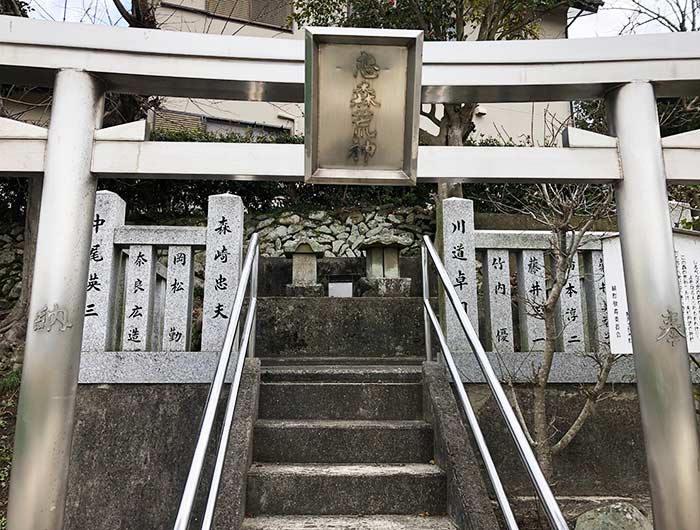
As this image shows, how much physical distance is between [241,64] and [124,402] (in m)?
2.32

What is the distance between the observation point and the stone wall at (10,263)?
23.2ft

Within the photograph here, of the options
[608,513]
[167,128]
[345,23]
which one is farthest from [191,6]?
[608,513]

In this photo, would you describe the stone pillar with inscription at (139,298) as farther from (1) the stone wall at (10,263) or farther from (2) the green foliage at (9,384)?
(1) the stone wall at (10,263)

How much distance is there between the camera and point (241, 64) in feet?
8.06

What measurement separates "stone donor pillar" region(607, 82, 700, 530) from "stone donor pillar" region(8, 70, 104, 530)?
2409 millimetres

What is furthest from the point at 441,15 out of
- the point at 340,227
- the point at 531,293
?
the point at 531,293

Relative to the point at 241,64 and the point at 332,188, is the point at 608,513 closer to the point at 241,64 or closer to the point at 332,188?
the point at 241,64

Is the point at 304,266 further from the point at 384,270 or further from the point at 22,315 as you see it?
the point at 22,315

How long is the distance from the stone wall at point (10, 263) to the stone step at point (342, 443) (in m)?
5.52

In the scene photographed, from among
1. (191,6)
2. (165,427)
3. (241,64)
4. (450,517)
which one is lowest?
(450,517)

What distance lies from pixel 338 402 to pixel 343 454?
416 mm

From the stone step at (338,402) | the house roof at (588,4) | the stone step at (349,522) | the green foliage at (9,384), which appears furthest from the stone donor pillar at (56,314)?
the house roof at (588,4)

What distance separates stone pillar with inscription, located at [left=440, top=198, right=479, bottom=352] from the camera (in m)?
3.75

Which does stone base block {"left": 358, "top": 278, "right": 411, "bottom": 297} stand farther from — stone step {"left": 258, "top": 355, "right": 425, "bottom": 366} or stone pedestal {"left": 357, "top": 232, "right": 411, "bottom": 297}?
stone step {"left": 258, "top": 355, "right": 425, "bottom": 366}
